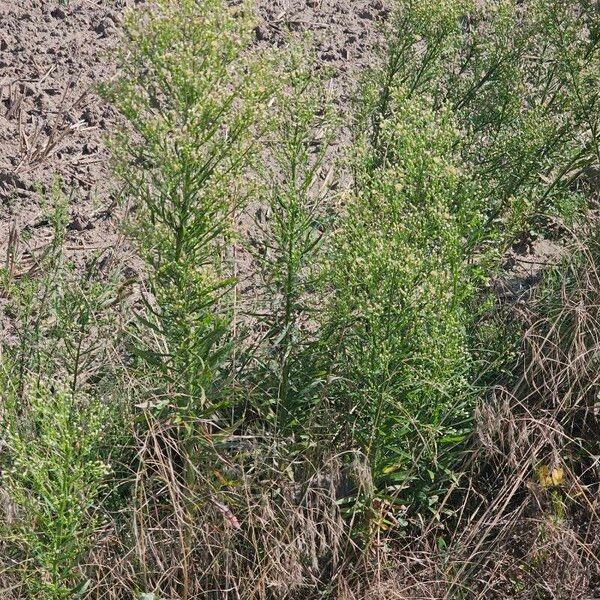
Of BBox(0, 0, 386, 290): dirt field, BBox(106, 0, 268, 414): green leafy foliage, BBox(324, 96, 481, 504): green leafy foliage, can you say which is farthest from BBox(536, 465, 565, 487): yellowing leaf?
BBox(0, 0, 386, 290): dirt field

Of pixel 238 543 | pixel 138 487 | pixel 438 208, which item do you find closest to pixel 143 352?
pixel 138 487

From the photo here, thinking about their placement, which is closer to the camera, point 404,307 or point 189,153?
point 189,153

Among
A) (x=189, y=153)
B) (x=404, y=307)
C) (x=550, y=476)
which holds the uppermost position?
(x=189, y=153)

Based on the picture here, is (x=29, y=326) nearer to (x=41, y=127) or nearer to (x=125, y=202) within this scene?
(x=125, y=202)

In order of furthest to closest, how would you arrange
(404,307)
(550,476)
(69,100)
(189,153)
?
(69,100), (550,476), (404,307), (189,153)

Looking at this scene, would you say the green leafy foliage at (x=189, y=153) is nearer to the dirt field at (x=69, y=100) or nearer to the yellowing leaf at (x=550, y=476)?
the dirt field at (x=69, y=100)

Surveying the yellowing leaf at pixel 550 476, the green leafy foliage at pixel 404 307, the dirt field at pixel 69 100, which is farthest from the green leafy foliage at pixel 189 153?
the yellowing leaf at pixel 550 476

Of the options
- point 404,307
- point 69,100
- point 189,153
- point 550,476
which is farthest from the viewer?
point 69,100

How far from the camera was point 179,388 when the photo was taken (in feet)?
14.3

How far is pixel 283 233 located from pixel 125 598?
148 cm

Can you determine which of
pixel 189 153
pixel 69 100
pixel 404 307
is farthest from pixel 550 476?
pixel 69 100

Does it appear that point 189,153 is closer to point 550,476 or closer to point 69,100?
point 550,476

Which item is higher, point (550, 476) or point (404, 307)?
point (404, 307)

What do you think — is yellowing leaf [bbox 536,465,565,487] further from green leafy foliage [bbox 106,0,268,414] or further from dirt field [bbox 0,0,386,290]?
dirt field [bbox 0,0,386,290]
